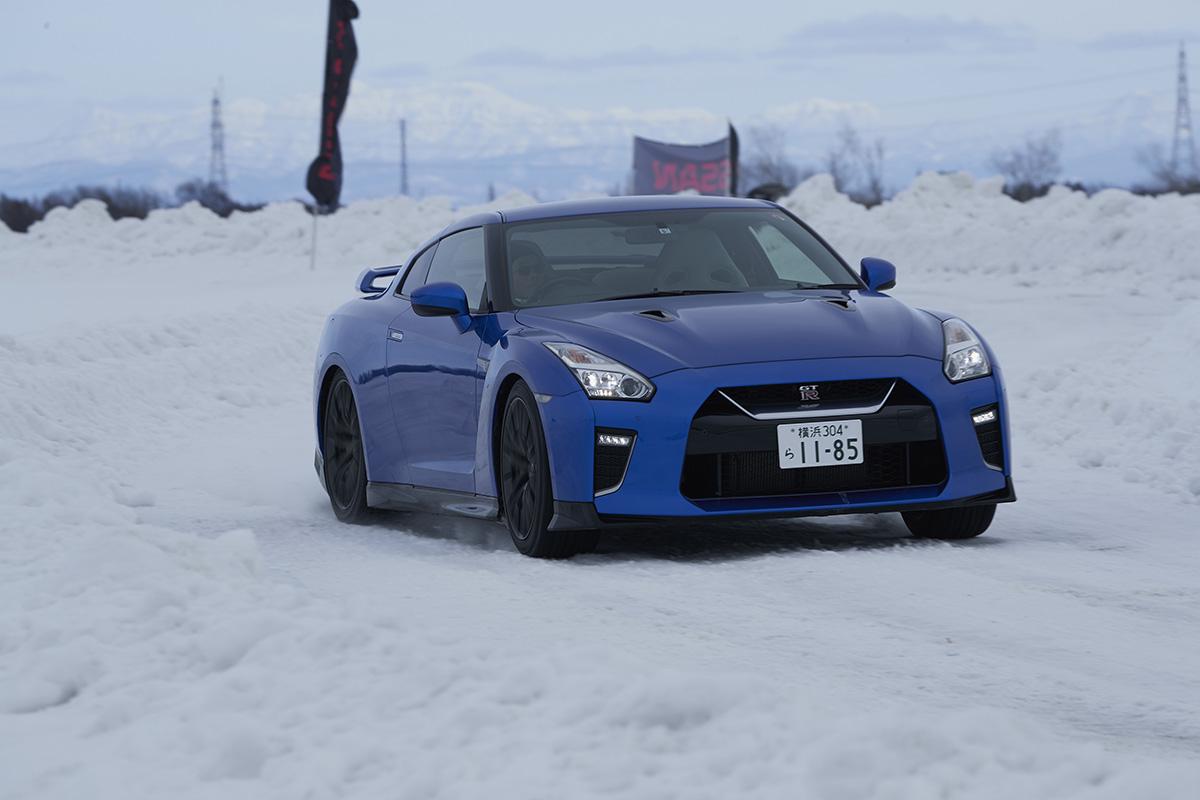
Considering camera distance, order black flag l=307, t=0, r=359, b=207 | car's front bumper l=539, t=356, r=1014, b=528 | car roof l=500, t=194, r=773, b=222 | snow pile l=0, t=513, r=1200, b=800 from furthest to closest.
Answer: black flag l=307, t=0, r=359, b=207
car roof l=500, t=194, r=773, b=222
car's front bumper l=539, t=356, r=1014, b=528
snow pile l=0, t=513, r=1200, b=800

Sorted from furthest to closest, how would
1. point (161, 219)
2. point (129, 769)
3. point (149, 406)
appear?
1. point (161, 219)
2. point (149, 406)
3. point (129, 769)

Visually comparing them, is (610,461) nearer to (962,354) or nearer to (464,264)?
(962,354)

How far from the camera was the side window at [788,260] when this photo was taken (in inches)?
313

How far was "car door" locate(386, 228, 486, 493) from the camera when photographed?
755 centimetres

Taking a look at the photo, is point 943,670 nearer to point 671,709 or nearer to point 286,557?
point 671,709

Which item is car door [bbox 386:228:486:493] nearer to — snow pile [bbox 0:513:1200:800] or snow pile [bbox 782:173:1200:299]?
snow pile [bbox 0:513:1200:800]

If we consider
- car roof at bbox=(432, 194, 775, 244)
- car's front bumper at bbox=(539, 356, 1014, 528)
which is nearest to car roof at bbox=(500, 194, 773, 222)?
car roof at bbox=(432, 194, 775, 244)

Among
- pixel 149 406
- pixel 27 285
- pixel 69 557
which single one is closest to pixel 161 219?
pixel 27 285

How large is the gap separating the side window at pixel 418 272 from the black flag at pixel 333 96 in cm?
2568

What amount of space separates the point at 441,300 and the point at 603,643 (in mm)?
2839

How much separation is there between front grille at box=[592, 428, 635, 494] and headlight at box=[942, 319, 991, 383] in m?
1.22

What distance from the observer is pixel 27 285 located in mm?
32344

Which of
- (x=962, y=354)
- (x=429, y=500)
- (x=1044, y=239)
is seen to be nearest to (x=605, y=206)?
(x=429, y=500)

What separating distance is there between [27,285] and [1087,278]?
17.5 metres
